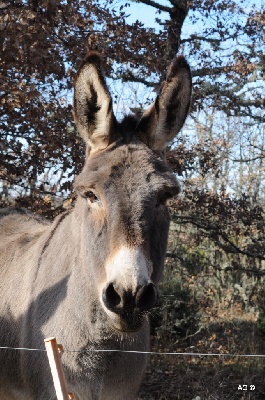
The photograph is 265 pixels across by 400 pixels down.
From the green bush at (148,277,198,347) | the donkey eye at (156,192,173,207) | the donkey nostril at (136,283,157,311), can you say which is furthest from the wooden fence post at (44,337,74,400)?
the green bush at (148,277,198,347)

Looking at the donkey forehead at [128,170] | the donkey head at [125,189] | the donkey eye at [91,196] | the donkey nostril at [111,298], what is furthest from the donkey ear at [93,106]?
the donkey nostril at [111,298]

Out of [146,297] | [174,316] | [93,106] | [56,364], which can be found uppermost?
[93,106]

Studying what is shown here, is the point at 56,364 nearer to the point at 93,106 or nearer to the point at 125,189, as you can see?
the point at 125,189

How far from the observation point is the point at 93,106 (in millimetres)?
3668

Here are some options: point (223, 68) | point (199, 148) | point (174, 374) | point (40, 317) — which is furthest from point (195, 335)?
point (40, 317)

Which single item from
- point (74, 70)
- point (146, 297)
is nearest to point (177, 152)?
point (74, 70)

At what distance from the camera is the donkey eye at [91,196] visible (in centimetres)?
329

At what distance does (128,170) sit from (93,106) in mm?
657

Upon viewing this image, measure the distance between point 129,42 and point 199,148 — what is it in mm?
2859

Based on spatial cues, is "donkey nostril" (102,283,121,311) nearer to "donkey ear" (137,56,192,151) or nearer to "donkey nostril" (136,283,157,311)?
"donkey nostril" (136,283,157,311)

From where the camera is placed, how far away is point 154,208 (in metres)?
3.20

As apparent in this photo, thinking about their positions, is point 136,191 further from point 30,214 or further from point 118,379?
point 30,214

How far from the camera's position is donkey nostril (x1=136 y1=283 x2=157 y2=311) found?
2.69 metres

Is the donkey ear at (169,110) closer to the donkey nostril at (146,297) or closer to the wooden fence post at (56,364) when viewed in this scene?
the donkey nostril at (146,297)
